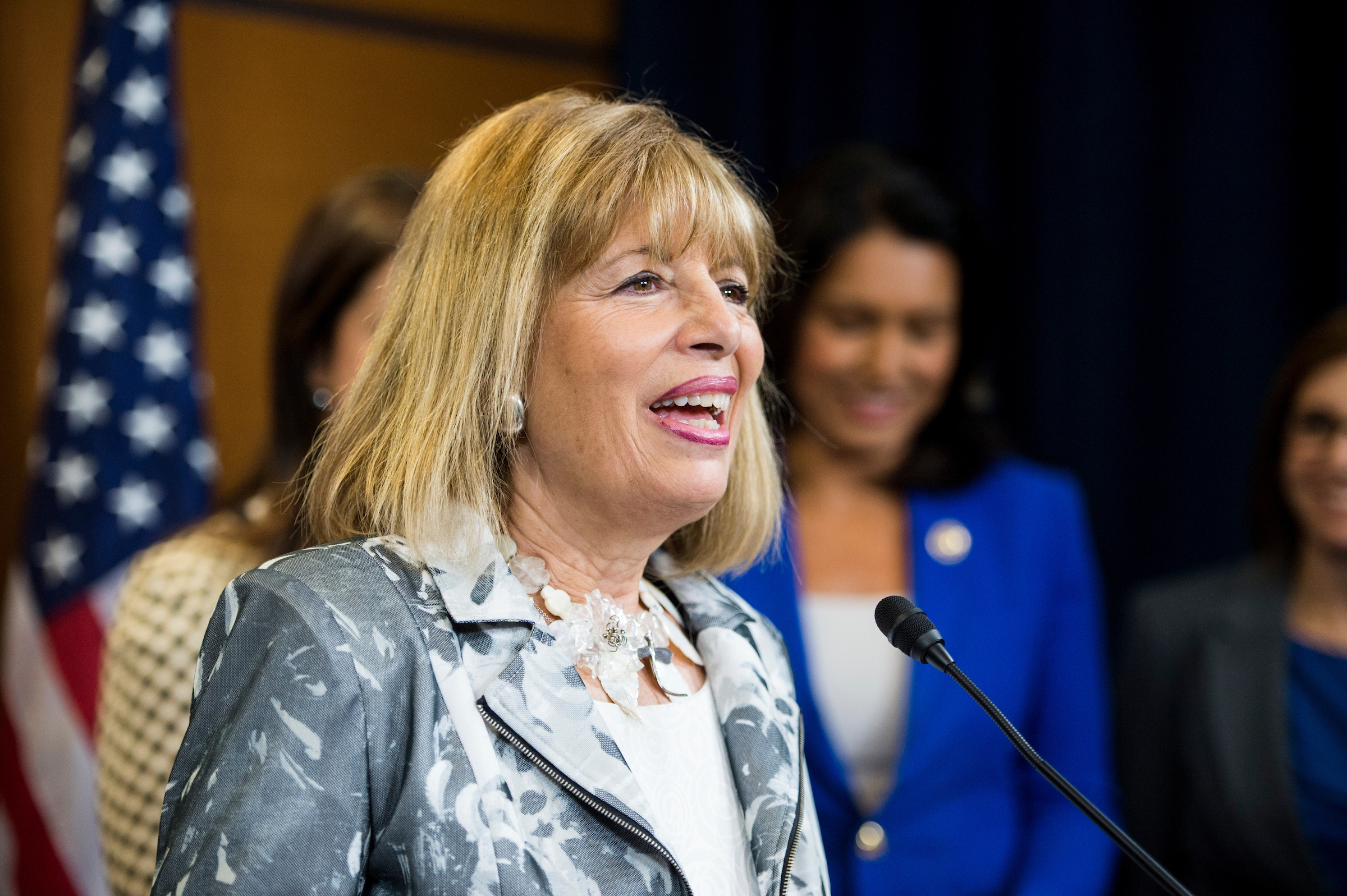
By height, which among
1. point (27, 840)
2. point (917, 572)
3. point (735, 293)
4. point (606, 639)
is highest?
point (735, 293)

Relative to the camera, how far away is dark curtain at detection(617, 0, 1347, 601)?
2773 mm

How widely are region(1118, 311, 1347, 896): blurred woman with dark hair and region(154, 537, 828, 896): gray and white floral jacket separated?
62.8 inches

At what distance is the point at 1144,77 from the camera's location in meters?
2.95

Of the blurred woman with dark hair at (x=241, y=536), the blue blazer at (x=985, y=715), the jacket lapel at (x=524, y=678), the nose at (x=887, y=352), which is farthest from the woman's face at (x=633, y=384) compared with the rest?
the nose at (x=887, y=352)

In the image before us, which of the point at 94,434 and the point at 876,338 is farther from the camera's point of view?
the point at 94,434

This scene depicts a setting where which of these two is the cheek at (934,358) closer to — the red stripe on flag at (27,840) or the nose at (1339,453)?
the nose at (1339,453)

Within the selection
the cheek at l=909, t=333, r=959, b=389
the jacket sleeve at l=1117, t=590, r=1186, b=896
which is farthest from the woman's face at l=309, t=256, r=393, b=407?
the jacket sleeve at l=1117, t=590, r=1186, b=896

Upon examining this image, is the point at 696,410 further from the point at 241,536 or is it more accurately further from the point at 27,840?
the point at 27,840

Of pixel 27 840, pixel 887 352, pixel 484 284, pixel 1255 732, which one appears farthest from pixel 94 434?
pixel 1255 732

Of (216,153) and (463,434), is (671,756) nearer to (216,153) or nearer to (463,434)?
(463,434)

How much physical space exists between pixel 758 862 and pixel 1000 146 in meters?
2.50

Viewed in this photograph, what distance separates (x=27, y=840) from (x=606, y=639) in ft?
6.21

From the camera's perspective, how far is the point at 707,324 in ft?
3.78

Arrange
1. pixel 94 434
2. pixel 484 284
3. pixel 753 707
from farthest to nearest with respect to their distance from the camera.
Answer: pixel 94 434 < pixel 753 707 < pixel 484 284
